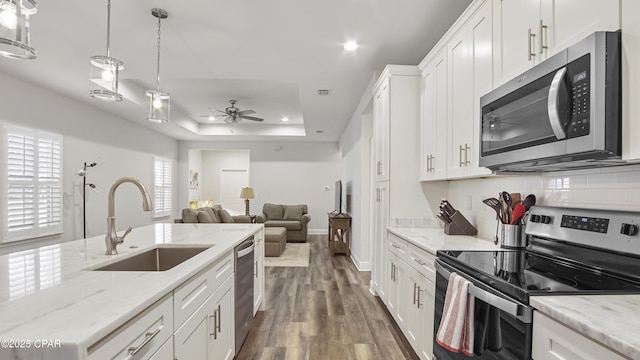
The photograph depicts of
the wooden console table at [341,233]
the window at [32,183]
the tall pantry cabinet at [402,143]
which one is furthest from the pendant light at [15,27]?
the wooden console table at [341,233]

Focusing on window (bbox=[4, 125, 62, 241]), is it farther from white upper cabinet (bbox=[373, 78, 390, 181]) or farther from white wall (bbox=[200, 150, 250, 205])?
white wall (bbox=[200, 150, 250, 205])

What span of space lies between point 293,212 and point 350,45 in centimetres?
562

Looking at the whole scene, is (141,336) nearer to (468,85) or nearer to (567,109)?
(567,109)

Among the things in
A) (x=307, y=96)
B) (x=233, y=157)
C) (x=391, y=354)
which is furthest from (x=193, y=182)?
(x=391, y=354)

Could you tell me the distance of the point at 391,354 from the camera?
7.75 ft

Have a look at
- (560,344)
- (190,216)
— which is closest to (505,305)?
(560,344)

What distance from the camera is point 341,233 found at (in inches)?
235

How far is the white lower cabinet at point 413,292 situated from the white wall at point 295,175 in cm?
607

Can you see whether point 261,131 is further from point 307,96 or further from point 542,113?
point 542,113

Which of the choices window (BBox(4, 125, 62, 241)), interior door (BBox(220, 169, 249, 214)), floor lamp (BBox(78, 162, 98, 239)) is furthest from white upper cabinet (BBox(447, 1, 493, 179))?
interior door (BBox(220, 169, 249, 214))

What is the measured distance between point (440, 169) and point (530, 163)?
3.30ft

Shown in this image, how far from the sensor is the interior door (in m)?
10.5

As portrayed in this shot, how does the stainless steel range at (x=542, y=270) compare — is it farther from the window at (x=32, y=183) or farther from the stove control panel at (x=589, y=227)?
the window at (x=32, y=183)

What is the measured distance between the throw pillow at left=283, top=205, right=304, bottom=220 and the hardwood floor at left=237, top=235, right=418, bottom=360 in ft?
11.5
